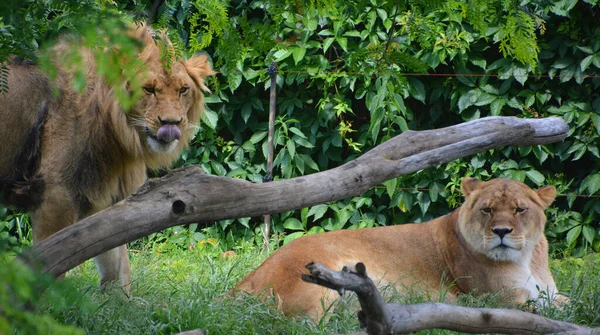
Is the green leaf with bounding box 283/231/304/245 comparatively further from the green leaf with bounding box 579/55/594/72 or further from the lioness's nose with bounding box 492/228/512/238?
the green leaf with bounding box 579/55/594/72

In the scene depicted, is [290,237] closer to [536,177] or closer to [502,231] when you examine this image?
[536,177]

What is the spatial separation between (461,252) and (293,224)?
247 centimetres

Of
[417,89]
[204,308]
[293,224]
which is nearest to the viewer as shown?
[204,308]

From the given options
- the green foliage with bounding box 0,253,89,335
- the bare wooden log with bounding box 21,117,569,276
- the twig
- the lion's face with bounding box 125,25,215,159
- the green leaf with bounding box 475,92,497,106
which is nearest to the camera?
the green foliage with bounding box 0,253,89,335

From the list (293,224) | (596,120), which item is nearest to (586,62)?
(596,120)

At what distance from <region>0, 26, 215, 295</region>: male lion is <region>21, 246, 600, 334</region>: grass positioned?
56cm

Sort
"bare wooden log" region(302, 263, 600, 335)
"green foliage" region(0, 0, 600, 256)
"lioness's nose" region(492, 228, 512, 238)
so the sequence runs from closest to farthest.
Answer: "bare wooden log" region(302, 263, 600, 335) → "lioness's nose" region(492, 228, 512, 238) → "green foliage" region(0, 0, 600, 256)

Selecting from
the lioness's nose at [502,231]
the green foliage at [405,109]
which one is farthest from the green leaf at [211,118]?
the lioness's nose at [502,231]

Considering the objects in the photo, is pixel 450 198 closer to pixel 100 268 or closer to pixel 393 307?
pixel 100 268

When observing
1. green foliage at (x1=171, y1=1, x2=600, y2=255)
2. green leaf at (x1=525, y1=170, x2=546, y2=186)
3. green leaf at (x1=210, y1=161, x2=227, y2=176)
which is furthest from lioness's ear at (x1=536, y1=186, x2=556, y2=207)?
green leaf at (x1=210, y1=161, x2=227, y2=176)

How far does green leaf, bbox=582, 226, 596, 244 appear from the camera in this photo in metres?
6.93

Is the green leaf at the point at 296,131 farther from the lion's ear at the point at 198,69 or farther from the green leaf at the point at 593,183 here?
the green leaf at the point at 593,183

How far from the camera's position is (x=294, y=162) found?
750cm

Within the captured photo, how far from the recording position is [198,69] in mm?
5023
